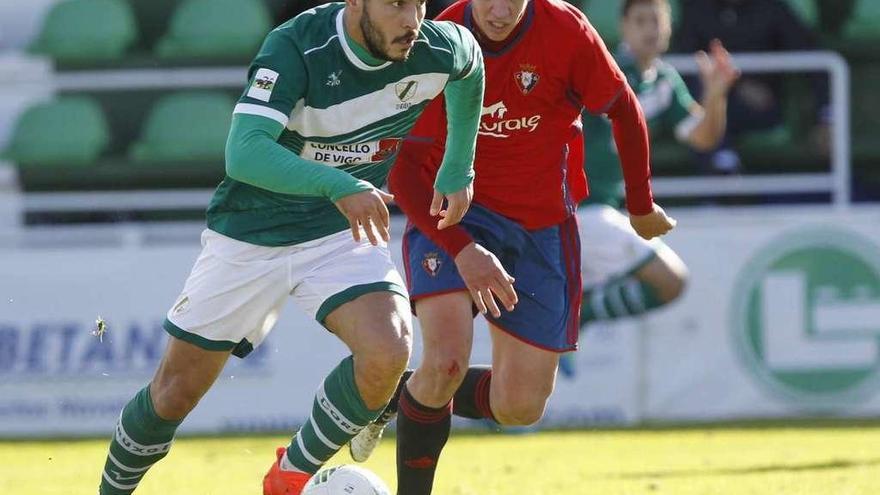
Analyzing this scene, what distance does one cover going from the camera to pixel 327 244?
18.3 ft

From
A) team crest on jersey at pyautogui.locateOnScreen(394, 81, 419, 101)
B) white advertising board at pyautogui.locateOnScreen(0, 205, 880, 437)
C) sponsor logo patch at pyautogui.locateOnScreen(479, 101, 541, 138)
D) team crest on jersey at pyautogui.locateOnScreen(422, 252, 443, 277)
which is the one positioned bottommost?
white advertising board at pyautogui.locateOnScreen(0, 205, 880, 437)

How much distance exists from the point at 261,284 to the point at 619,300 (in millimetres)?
4575

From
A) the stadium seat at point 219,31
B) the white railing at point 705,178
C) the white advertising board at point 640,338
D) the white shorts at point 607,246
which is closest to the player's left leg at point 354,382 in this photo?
the white shorts at point 607,246

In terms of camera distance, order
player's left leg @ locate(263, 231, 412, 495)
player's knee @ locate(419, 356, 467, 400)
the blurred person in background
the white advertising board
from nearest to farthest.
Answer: player's left leg @ locate(263, 231, 412, 495) < player's knee @ locate(419, 356, 467, 400) < the white advertising board < the blurred person in background

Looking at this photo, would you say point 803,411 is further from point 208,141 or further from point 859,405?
point 208,141

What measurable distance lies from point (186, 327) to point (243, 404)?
503cm

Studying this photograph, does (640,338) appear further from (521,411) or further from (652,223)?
(652,223)

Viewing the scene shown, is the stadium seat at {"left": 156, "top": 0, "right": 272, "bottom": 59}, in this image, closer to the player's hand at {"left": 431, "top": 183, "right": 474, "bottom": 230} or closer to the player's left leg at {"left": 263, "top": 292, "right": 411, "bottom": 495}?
the player's hand at {"left": 431, "top": 183, "right": 474, "bottom": 230}

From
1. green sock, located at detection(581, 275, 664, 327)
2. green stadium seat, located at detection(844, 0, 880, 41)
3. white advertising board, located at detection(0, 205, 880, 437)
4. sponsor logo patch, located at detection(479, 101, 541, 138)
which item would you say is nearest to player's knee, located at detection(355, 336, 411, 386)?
sponsor logo patch, located at detection(479, 101, 541, 138)

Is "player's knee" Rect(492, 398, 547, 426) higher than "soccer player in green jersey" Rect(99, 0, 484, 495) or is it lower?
lower

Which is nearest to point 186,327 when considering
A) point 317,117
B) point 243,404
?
point 317,117

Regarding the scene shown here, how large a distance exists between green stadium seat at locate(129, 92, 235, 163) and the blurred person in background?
11.1ft

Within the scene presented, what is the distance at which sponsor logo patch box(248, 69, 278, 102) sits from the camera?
5.02m

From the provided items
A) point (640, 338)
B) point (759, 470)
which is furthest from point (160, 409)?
point (640, 338)
